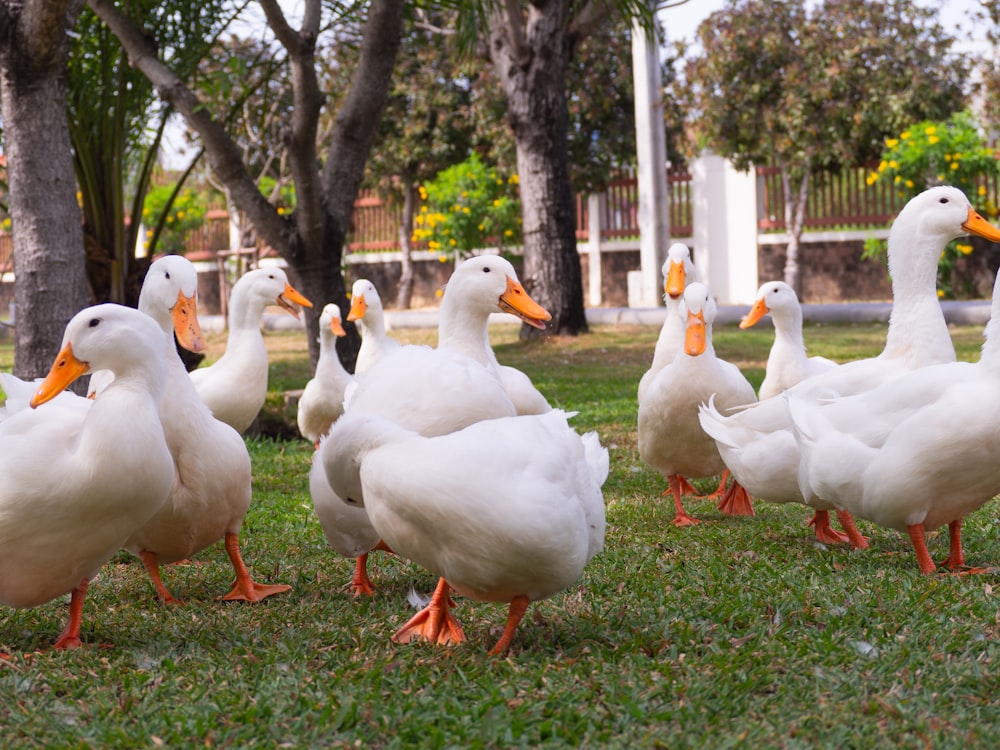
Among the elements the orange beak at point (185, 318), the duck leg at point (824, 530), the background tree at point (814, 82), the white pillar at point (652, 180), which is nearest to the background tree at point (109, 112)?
the orange beak at point (185, 318)

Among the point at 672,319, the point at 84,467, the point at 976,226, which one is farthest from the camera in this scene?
the point at 672,319

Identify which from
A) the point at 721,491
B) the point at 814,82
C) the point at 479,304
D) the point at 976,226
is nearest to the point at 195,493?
the point at 479,304

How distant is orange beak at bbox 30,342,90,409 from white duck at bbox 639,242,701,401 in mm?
3228

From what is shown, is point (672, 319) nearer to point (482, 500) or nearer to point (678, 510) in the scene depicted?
point (678, 510)

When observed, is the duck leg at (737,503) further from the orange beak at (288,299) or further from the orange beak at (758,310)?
the orange beak at (288,299)

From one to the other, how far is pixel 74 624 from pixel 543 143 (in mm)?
10540

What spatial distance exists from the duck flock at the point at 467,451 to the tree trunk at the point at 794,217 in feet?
44.4

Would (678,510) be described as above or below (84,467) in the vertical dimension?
below

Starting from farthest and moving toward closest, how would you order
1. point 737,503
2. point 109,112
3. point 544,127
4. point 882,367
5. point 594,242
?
point 594,242
point 544,127
point 109,112
point 737,503
point 882,367

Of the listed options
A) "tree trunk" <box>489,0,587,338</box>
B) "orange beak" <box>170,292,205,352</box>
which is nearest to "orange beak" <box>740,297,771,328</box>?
"orange beak" <box>170,292,205,352</box>

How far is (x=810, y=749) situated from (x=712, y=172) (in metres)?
18.3

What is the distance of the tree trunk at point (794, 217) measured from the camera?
18672 mm

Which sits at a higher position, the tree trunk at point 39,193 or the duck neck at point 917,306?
the tree trunk at point 39,193

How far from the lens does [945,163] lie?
1680 centimetres
